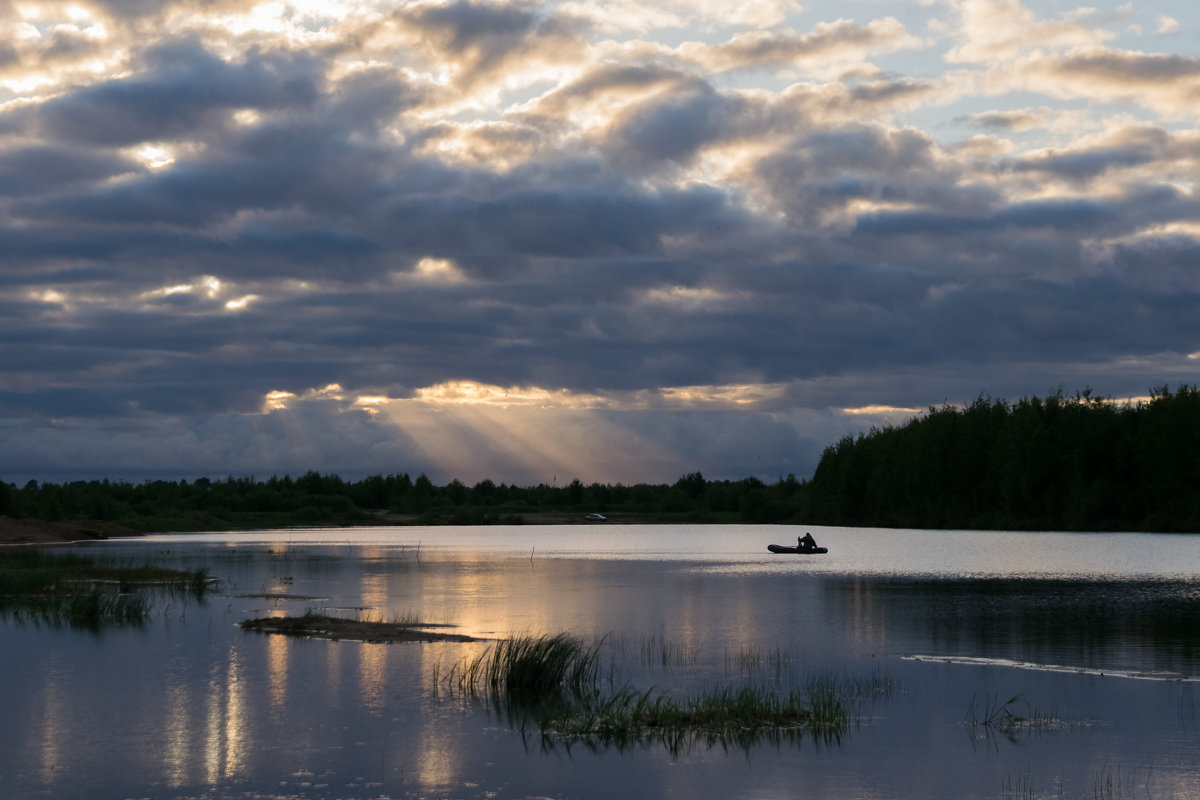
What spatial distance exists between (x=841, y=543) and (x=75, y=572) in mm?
97103

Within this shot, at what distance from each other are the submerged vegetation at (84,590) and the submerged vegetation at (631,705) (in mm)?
A: 23941

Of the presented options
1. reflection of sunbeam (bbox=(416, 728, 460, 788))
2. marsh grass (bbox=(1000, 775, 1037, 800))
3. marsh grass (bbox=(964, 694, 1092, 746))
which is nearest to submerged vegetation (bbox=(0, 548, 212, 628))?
reflection of sunbeam (bbox=(416, 728, 460, 788))

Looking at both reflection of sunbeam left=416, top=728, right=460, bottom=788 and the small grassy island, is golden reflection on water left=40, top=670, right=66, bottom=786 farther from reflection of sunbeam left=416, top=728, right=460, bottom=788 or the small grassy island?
the small grassy island

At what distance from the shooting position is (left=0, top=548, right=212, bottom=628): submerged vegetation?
48.7 m

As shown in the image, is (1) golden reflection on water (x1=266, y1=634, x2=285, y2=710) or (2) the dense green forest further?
(2) the dense green forest

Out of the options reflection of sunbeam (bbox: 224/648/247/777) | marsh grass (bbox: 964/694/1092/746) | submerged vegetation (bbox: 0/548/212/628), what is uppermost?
marsh grass (bbox: 964/694/1092/746)

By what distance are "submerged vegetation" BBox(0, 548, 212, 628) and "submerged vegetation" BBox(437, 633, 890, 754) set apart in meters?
23.9

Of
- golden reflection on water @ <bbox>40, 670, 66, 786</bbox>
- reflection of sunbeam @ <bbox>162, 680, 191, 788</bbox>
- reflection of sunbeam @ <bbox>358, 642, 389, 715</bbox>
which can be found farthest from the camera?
reflection of sunbeam @ <bbox>358, 642, 389, 715</bbox>

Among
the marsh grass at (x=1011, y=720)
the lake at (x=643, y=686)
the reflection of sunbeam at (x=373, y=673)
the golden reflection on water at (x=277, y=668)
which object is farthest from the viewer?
the golden reflection on water at (x=277, y=668)

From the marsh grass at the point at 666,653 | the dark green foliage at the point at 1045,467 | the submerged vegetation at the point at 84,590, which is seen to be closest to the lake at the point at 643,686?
the marsh grass at the point at 666,653

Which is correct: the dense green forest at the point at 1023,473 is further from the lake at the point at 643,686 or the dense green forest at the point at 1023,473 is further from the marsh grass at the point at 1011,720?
the marsh grass at the point at 1011,720

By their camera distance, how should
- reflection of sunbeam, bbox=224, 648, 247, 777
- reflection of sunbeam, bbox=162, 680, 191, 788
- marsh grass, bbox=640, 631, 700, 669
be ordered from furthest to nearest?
marsh grass, bbox=640, 631, 700, 669, reflection of sunbeam, bbox=224, 648, 247, 777, reflection of sunbeam, bbox=162, 680, 191, 788

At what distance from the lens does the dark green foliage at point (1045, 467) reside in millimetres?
133250

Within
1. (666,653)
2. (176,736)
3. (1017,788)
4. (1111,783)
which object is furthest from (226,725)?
(1111,783)
